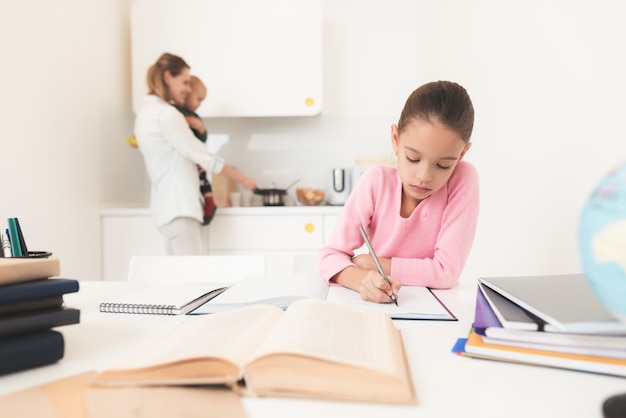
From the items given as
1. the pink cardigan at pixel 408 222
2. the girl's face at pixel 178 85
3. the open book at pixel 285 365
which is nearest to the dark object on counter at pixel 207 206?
the girl's face at pixel 178 85

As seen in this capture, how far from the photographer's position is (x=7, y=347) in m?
0.46

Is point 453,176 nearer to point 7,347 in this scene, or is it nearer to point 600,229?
point 600,229

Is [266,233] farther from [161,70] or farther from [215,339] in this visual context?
[215,339]

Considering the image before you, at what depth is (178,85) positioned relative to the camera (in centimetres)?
218

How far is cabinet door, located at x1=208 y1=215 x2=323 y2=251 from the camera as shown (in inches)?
90.1

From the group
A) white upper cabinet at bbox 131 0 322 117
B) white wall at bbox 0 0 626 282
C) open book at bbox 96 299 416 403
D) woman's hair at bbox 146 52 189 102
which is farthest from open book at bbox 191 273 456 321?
white upper cabinet at bbox 131 0 322 117

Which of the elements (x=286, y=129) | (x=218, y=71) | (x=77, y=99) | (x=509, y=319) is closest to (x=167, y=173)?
(x=77, y=99)

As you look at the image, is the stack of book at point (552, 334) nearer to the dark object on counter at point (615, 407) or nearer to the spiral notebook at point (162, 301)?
the dark object on counter at point (615, 407)

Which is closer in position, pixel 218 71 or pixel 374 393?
pixel 374 393

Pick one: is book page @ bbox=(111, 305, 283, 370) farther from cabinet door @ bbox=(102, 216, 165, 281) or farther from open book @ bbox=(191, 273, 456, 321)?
cabinet door @ bbox=(102, 216, 165, 281)

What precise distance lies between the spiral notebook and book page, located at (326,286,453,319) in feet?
0.77

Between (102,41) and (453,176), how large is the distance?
2.10 m

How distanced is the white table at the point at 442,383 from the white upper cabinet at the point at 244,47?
203cm

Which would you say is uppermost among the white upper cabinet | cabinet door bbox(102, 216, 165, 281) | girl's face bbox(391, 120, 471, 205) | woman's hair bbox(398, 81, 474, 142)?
the white upper cabinet
